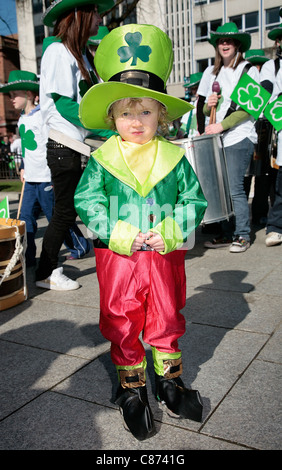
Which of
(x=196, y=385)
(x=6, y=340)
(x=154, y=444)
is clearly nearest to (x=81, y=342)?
(x=6, y=340)

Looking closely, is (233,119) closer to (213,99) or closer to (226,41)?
(213,99)

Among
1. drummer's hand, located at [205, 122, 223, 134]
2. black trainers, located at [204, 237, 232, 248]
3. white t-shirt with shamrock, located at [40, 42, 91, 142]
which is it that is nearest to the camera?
white t-shirt with shamrock, located at [40, 42, 91, 142]

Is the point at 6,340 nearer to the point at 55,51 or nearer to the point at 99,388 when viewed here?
the point at 99,388

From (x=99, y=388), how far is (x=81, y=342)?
1.89 ft

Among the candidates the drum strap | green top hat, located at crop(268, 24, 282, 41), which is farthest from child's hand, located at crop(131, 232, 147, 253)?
green top hat, located at crop(268, 24, 282, 41)

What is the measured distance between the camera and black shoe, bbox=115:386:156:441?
1.88 metres

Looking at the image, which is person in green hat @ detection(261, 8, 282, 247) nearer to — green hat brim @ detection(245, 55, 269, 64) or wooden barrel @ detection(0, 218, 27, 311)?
green hat brim @ detection(245, 55, 269, 64)

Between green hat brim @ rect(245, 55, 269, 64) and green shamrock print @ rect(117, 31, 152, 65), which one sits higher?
green hat brim @ rect(245, 55, 269, 64)

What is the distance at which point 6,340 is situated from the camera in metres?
2.93

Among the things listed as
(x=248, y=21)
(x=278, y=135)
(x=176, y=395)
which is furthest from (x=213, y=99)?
(x=248, y=21)

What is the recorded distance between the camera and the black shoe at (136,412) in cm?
188

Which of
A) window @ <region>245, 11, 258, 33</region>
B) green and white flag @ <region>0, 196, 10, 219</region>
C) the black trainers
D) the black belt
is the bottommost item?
the black trainers

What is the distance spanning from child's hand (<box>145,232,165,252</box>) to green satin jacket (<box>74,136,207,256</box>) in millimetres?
21

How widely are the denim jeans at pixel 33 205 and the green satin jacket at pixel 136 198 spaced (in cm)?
261
